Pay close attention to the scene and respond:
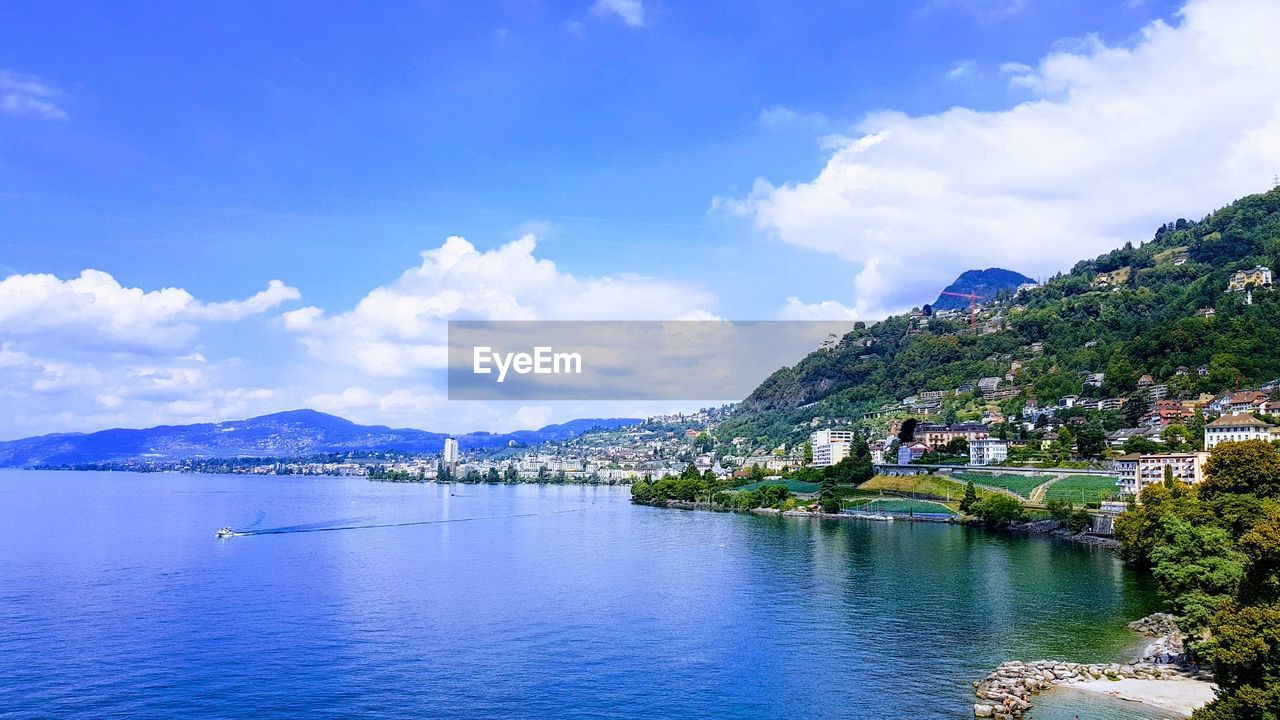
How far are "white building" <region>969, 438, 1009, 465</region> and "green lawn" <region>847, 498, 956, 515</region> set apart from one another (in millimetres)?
12763

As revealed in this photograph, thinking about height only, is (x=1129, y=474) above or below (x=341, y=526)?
above

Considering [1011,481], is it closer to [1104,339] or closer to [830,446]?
[830,446]

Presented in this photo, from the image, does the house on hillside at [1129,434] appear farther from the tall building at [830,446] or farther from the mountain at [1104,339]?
the tall building at [830,446]

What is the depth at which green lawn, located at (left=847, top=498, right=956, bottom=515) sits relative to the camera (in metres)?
77.9

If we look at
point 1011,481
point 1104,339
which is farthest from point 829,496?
point 1104,339

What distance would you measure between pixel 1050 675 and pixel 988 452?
71056mm

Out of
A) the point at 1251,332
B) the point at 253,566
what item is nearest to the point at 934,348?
the point at 1251,332

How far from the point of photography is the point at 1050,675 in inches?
971

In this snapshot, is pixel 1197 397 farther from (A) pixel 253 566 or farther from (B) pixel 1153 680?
(A) pixel 253 566

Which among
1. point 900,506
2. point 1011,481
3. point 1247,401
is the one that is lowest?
point 900,506

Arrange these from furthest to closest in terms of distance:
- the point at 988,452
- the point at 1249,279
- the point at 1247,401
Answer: the point at 1249,279, the point at 988,452, the point at 1247,401

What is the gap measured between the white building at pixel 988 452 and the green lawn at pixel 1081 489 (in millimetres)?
13946

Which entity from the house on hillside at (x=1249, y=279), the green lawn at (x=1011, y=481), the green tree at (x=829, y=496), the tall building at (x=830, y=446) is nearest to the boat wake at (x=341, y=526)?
the green tree at (x=829, y=496)

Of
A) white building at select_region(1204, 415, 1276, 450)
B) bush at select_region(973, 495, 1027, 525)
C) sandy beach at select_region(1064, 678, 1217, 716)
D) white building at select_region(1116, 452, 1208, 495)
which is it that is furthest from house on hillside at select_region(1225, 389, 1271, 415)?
sandy beach at select_region(1064, 678, 1217, 716)
